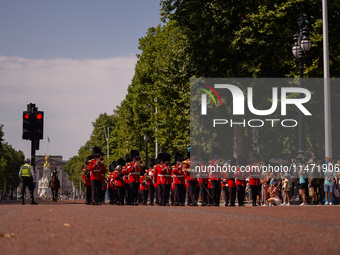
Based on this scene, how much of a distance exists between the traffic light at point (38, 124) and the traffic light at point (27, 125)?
19 cm

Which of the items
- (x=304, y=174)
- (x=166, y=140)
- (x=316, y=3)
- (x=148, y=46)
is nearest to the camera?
(x=304, y=174)

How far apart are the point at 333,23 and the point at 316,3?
194 centimetres

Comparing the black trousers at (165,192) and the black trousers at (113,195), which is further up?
the black trousers at (165,192)

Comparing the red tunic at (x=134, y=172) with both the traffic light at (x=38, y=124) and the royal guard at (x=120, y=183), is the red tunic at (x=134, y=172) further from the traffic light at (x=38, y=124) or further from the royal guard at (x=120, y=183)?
the traffic light at (x=38, y=124)

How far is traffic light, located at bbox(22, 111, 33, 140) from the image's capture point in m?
21.8

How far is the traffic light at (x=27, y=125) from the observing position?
2175 cm

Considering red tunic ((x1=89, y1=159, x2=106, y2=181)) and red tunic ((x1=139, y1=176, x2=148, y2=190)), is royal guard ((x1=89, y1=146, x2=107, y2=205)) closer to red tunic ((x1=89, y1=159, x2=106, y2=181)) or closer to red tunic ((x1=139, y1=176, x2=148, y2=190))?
red tunic ((x1=89, y1=159, x2=106, y2=181))

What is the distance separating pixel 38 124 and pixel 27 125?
0.43 metres

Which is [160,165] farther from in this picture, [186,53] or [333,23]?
[333,23]

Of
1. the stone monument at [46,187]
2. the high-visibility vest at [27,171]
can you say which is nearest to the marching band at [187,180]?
the high-visibility vest at [27,171]

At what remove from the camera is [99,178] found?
21.9 metres

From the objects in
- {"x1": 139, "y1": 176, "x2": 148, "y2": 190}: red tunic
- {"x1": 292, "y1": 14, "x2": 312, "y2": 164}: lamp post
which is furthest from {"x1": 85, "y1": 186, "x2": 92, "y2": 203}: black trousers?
{"x1": 292, "y1": 14, "x2": 312, "y2": 164}: lamp post

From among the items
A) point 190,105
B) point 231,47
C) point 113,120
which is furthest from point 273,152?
point 113,120

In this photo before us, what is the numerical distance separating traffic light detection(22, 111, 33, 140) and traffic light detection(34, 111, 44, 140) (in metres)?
0.19
